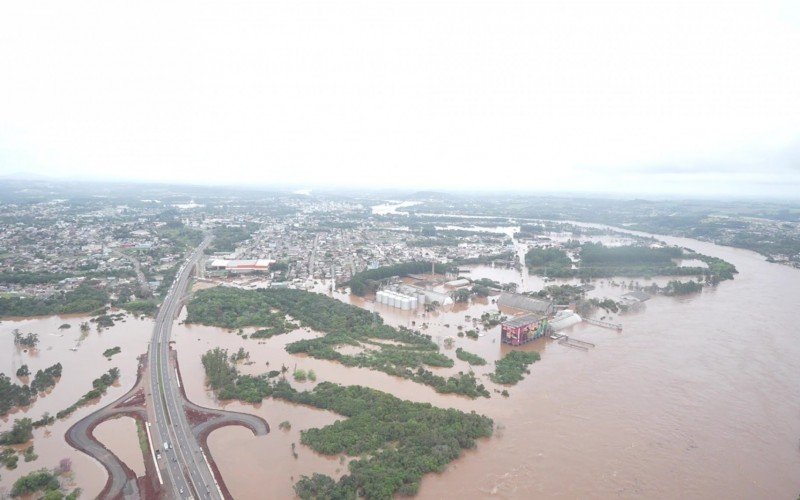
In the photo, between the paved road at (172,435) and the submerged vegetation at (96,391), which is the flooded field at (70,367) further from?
the paved road at (172,435)

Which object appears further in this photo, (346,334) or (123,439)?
(346,334)

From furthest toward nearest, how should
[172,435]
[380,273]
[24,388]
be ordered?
[380,273]
[24,388]
[172,435]

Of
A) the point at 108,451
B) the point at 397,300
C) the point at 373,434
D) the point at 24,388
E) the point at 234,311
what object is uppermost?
the point at 397,300

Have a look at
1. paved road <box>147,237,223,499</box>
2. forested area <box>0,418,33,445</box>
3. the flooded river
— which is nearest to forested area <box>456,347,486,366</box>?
the flooded river

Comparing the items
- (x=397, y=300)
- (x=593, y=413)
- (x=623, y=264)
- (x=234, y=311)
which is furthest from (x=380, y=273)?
(x=623, y=264)

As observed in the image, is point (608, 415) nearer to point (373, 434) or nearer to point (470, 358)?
point (470, 358)

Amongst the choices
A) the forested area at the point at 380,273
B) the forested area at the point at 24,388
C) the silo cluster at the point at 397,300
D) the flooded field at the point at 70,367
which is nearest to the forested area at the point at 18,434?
the flooded field at the point at 70,367

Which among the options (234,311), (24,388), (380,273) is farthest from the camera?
(380,273)
